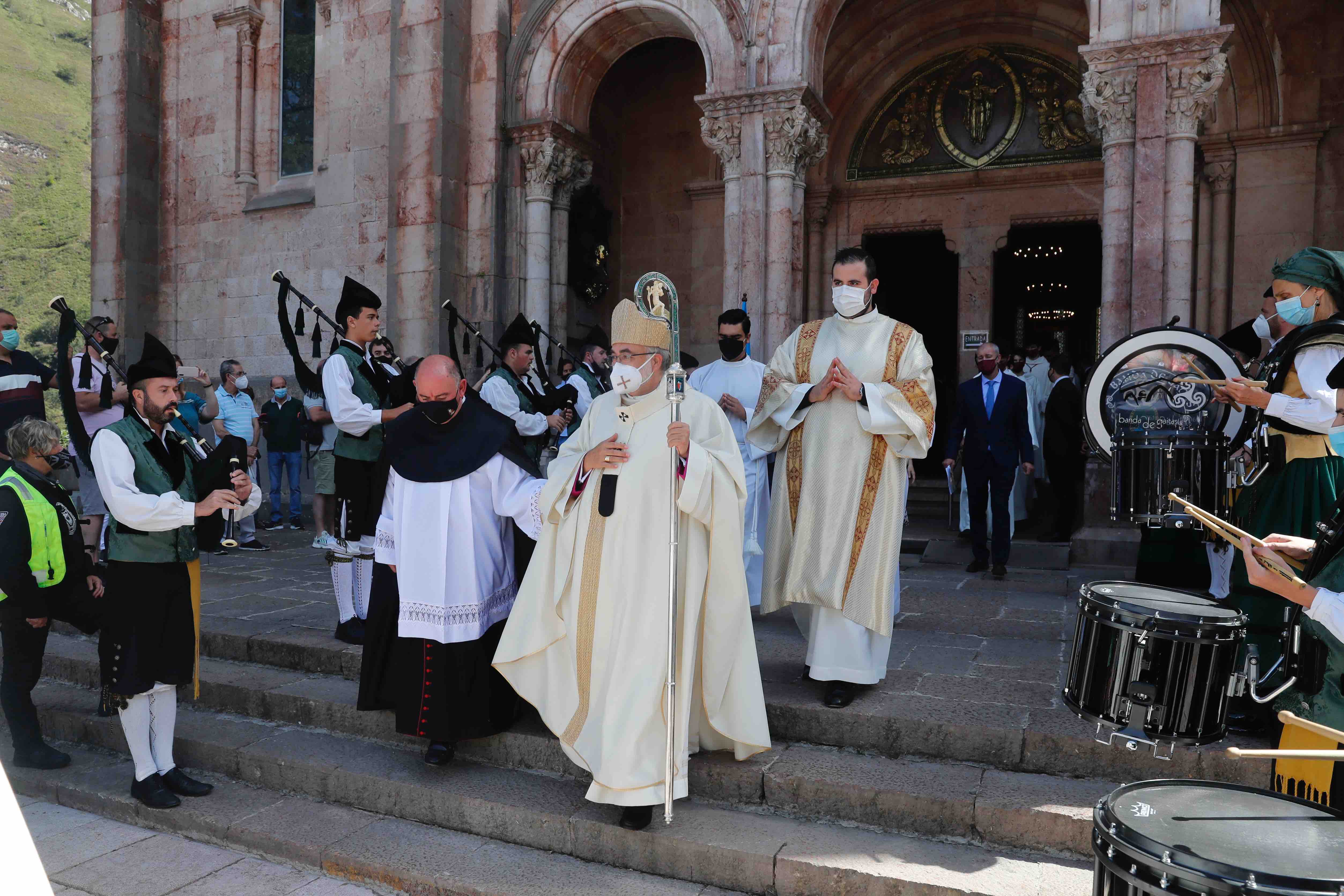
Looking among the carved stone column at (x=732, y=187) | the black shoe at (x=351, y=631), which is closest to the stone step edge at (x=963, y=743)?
the black shoe at (x=351, y=631)

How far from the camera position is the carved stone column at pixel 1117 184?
25.0 ft

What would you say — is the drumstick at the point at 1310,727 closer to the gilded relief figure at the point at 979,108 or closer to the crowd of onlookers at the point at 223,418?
the crowd of onlookers at the point at 223,418

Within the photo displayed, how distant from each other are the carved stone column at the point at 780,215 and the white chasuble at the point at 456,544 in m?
5.38

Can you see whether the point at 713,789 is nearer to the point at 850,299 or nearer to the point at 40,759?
the point at 850,299

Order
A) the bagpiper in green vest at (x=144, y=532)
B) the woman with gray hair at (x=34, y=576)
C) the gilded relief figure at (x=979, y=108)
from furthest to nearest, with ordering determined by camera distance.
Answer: the gilded relief figure at (x=979, y=108)
the woman with gray hair at (x=34, y=576)
the bagpiper in green vest at (x=144, y=532)

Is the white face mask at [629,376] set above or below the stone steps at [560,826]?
above

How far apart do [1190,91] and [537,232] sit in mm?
6738

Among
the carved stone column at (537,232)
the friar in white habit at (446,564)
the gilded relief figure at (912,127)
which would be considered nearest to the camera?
the friar in white habit at (446,564)

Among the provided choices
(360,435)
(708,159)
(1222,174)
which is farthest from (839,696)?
(708,159)

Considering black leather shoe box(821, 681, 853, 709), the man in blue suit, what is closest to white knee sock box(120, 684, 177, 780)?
black leather shoe box(821, 681, 853, 709)

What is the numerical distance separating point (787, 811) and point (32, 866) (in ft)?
9.20

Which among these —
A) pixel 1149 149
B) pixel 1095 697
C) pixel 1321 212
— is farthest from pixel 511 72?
A: pixel 1095 697

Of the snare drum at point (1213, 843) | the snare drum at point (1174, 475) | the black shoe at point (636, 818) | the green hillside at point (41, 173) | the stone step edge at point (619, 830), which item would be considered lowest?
the stone step edge at point (619, 830)

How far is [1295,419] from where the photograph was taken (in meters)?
3.43
